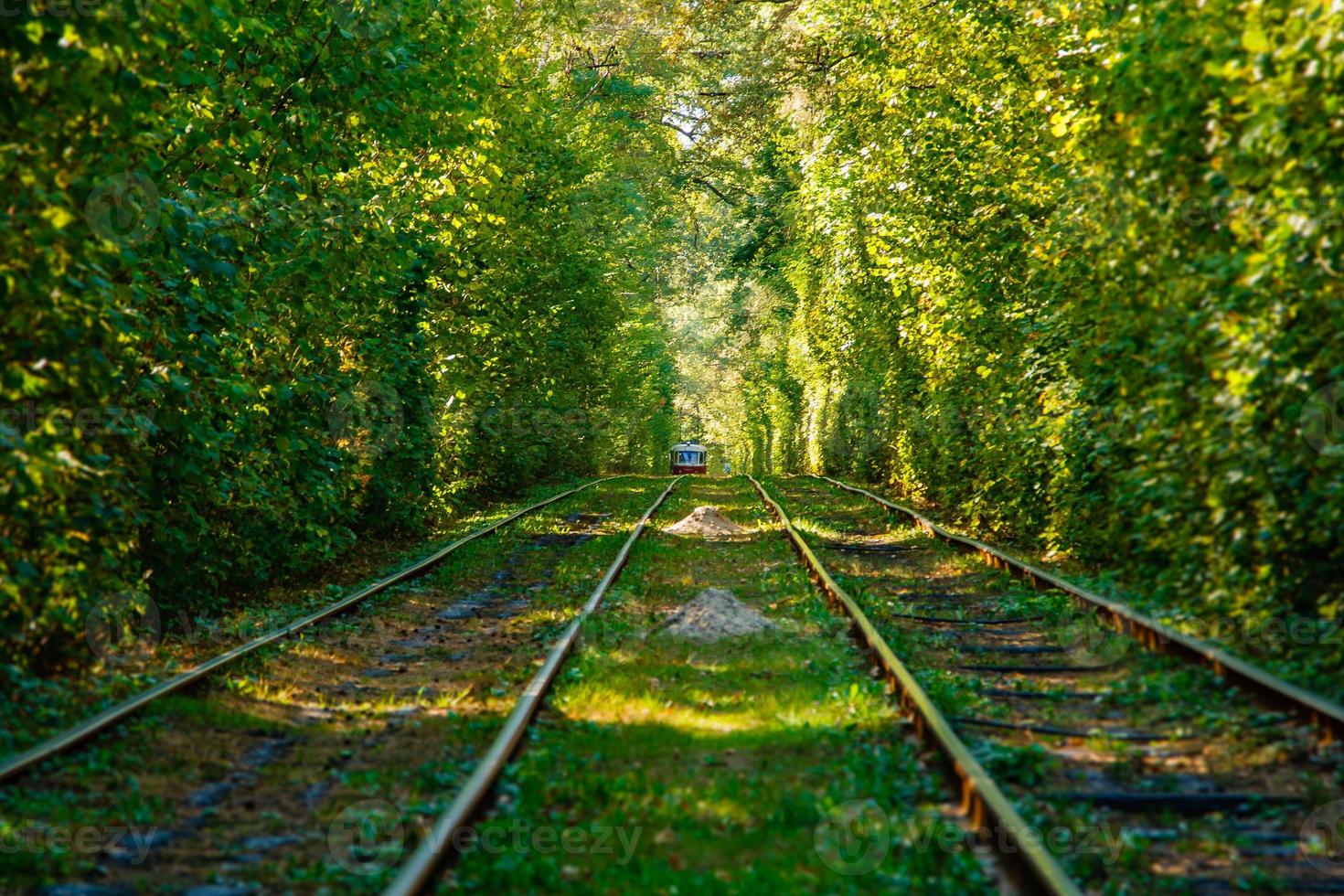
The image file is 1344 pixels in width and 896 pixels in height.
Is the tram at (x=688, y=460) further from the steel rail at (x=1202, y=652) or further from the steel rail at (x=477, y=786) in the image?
the steel rail at (x=477, y=786)

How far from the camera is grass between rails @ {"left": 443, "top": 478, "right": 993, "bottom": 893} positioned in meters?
4.71

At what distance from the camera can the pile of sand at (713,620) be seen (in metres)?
10.2

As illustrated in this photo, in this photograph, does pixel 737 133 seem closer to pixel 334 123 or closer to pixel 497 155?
pixel 497 155

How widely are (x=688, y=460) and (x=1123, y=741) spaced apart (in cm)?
5198

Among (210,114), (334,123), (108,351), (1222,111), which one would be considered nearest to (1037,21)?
(1222,111)

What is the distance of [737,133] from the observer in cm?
3497
